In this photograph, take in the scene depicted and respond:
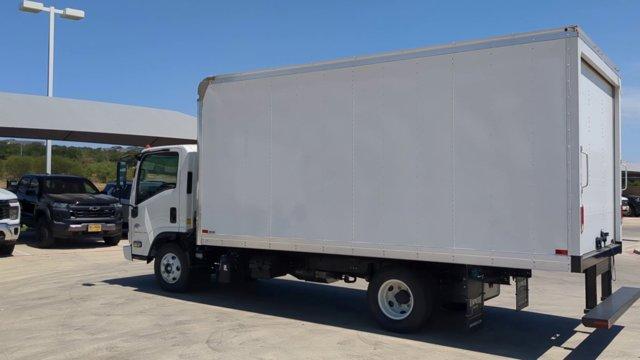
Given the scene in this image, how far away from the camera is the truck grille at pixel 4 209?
13.8 metres

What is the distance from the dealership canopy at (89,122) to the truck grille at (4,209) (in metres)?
4.12

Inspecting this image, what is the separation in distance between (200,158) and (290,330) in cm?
306

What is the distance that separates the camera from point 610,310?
661 cm

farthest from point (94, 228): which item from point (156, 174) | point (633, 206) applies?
point (633, 206)

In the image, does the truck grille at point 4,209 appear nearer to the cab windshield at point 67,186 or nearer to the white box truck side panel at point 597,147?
the cab windshield at point 67,186

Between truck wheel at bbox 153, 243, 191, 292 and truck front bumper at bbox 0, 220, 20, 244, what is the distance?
233 inches

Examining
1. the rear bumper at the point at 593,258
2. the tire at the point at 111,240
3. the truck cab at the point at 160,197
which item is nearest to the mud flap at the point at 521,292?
the rear bumper at the point at 593,258

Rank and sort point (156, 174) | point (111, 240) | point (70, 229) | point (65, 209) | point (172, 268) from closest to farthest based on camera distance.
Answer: point (172, 268) → point (156, 174) → point (70, 229) → point (65, 209) → point (111, 240)

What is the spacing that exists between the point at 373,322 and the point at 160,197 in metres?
4.14

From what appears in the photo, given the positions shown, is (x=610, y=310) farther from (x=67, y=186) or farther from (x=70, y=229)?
(x=67, y=186)

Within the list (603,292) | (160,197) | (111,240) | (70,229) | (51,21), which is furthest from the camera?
(51,21)

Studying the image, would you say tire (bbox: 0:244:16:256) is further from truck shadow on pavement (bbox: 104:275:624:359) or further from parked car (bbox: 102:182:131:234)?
truck shadow on pavement (bbox: 104:275:624:359)

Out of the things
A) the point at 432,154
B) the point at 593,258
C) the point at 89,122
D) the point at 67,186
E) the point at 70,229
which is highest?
the point at 89,122

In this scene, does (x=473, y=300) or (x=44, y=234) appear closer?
(x=473, y=300)
